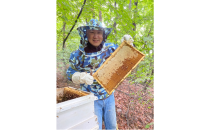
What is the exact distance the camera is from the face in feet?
7.12

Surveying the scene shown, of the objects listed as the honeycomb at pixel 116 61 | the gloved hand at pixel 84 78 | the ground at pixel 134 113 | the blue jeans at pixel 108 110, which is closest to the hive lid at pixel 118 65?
the honeycomb at pixel 116 61

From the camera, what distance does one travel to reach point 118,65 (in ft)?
7.08

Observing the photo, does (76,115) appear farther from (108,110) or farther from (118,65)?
(118,65)

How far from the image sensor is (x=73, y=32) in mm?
4500

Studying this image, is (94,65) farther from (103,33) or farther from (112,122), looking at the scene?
(112,122)

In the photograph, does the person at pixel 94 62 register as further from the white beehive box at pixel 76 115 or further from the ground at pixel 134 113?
the ground at pixel 134 113

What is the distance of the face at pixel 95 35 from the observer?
217cm

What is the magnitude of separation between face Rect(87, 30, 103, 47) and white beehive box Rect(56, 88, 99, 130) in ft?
3.81

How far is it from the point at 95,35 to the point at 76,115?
1.49 metres

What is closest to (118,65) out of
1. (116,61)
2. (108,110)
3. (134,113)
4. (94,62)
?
(116,61)

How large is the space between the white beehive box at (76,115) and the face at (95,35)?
116 cm
